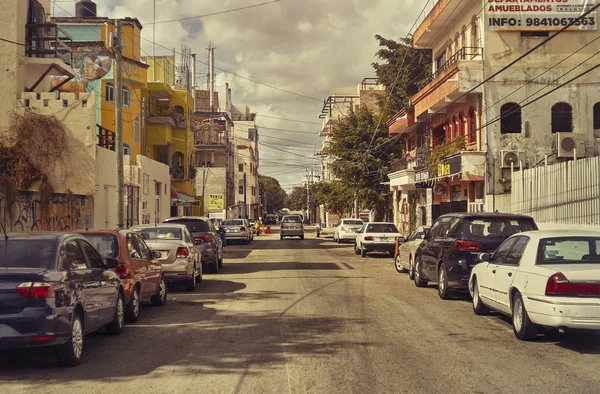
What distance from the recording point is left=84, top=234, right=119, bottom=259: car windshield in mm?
12297

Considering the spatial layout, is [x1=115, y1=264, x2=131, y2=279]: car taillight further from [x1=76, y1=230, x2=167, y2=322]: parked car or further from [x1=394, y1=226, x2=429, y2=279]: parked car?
[x1=394, y1=226, x2=429, y2=279]: parked car

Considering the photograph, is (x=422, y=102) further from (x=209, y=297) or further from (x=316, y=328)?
(x=316, y=328)

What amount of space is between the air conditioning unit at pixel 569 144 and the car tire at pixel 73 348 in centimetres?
2499

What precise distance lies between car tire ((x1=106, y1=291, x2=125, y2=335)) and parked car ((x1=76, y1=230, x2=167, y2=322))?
1.92 feet

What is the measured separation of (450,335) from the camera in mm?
10656

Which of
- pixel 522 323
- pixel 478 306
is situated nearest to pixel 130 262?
pixel 478 306

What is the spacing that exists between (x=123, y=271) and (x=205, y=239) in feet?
34.4

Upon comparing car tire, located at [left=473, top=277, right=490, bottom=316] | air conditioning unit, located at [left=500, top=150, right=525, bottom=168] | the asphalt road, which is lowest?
the asphalt road

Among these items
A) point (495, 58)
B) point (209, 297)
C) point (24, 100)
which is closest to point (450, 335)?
point (209, 297)

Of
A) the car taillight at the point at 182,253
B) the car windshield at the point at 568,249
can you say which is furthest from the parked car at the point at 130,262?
the car windshield at the point at 568,249

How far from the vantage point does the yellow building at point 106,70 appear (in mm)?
43406

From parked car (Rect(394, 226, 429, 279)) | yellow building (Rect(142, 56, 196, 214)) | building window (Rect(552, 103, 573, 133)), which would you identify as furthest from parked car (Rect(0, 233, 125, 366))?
yellow building (Rect(142, 56, 196, 214))

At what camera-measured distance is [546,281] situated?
948cm

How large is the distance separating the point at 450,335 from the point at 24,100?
20611 mm
